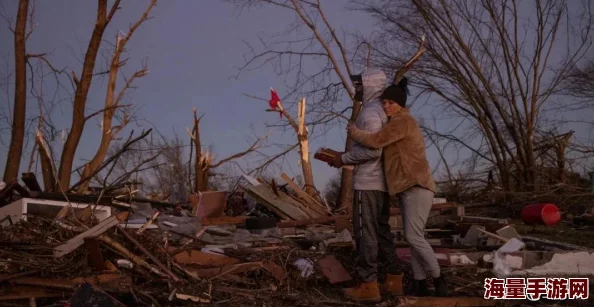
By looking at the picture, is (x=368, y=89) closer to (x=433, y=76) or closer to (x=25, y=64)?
(x=25, y=64)

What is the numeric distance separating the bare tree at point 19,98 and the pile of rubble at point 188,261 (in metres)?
4.08

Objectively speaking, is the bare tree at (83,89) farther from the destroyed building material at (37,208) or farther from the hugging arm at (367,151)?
the hugging arm at (367,151)

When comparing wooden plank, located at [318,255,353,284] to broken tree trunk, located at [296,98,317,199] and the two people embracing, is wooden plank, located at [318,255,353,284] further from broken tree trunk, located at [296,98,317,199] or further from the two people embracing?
broken tree trunk, located at [296,98,317,199]

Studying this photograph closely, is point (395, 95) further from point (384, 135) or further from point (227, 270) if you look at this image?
point (227, 270)

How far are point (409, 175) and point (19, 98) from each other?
9788mm

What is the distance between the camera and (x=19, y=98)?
12.3m

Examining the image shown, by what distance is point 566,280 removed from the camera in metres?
5.76

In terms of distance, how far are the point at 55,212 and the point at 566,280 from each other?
5646 mm

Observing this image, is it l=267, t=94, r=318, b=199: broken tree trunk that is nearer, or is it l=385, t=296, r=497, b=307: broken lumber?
l=385, t=296, r=497, b=307: broken lumber

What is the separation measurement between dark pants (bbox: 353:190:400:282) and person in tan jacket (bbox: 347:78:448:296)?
0.17 m

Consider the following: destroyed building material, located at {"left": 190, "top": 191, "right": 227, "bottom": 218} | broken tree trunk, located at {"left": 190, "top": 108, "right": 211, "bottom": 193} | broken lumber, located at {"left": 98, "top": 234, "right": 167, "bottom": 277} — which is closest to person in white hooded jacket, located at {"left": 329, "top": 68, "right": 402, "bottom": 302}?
broken lumber, located at {"left": 98, "top": 234, "right": 167, "bottom": 277}

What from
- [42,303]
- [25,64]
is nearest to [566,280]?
[42,303]

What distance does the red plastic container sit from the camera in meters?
10.7

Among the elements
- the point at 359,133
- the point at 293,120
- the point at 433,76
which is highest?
the point at 433,76
